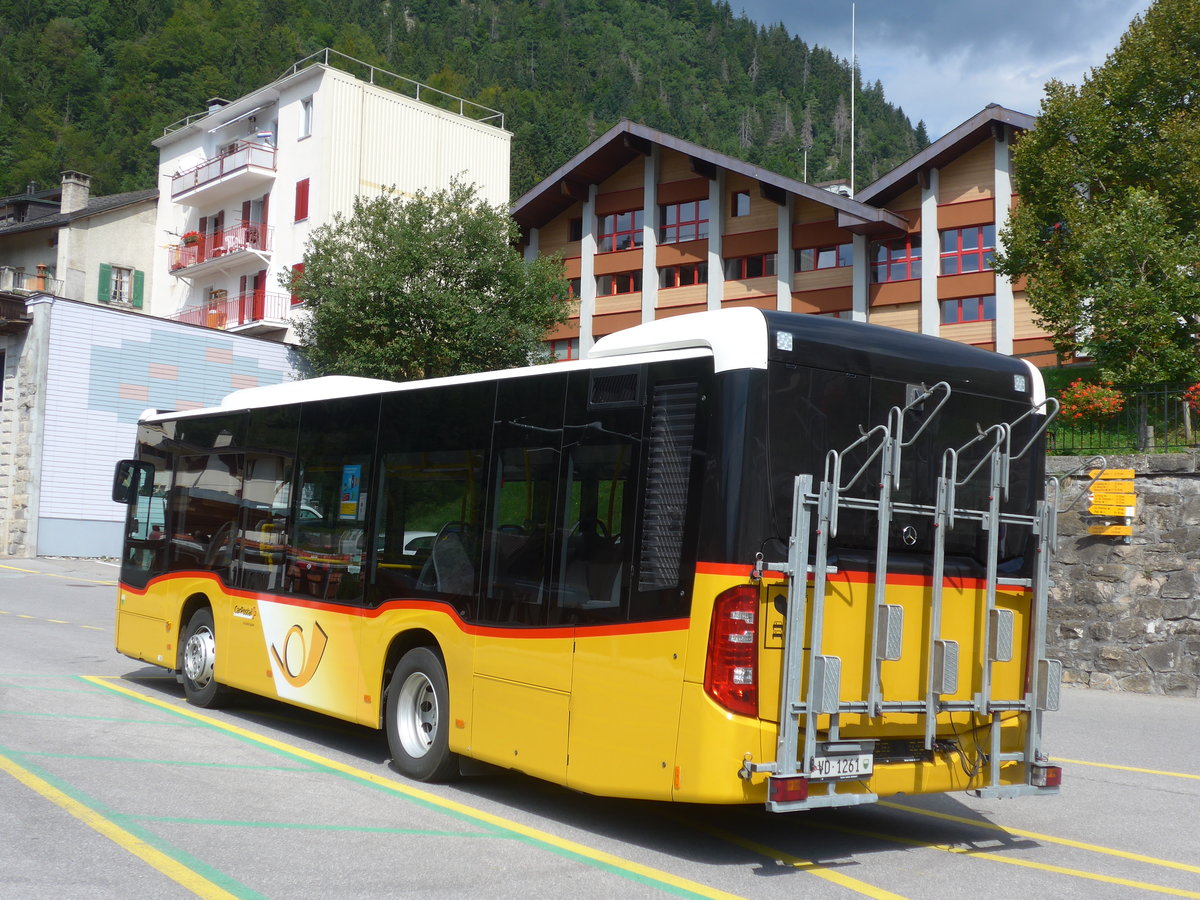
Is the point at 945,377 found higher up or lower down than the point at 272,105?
lower down

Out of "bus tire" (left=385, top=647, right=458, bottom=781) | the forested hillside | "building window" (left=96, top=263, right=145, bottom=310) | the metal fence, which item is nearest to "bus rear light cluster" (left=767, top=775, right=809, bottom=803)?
"bus tire" (left=385, top=647, right=458, bottom=781)

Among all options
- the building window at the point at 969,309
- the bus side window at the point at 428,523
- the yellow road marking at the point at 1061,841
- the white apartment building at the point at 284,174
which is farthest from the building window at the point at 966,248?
the bus side window at the point at 428,523

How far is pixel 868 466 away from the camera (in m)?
6.17

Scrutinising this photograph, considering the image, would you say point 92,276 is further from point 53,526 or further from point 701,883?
point 701,883

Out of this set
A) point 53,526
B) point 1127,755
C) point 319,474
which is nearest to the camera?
point 319,474

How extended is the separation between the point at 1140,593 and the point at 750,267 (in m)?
28.0

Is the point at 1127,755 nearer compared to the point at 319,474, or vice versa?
the point at 319,474

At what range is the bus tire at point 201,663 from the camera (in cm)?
1050

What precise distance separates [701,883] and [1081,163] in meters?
22.6

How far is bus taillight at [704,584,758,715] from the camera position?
18.8ft

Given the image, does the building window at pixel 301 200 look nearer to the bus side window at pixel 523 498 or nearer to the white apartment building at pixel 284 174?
the white apartment building at pixel 284 174

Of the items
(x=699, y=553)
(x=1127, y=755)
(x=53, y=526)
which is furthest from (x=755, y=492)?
(x=53, y=526)

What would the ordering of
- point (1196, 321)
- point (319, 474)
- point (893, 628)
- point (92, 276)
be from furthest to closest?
point (92, 276) < point (1196, 321) < point (319, 474) < point (893, 628)

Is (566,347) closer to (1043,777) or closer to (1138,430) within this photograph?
(1138,430)
